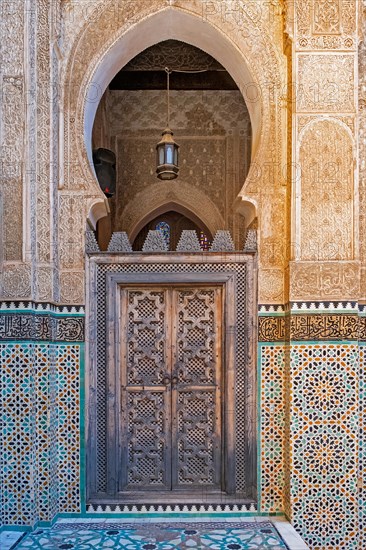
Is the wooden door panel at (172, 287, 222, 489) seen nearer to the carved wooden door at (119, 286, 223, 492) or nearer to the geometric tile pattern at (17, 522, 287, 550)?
the carved wooden door at (119, 286, 223, 492)

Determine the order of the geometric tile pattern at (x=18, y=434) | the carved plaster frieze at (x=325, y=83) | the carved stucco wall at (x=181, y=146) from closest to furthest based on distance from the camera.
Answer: the geometric tile pattern at (x=18, y=434) < the carved plaster frieze at (x=325, y=83) < the carved stucco wall at (x=181, y=146)

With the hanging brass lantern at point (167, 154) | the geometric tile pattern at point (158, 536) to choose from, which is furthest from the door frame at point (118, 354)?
the hanging brass lantern at point (167, 154)

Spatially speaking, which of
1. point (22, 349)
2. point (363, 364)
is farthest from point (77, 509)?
point (363, 364)

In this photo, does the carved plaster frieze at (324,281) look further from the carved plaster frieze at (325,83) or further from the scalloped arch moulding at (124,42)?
the carved plaster frieze at (325,83)

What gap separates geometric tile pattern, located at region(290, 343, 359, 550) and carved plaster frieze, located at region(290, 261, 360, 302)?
33 centimetres

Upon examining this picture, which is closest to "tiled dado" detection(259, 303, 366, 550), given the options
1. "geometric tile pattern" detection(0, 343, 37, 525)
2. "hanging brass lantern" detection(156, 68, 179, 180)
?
"geometric tile pattern" detection(0, 343, 37, 525)

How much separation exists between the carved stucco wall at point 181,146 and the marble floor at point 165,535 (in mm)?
4014

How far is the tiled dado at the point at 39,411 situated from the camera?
13.9 feet

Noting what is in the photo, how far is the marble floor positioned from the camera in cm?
393

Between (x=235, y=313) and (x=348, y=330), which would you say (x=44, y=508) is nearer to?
(x=235, y=313)

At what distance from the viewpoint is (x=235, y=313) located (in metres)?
4.57

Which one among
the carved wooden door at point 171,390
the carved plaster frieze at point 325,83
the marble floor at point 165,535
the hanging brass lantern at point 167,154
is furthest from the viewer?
the hanging brass lantern at point 167,154

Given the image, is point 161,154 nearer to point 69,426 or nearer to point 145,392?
point 145,392

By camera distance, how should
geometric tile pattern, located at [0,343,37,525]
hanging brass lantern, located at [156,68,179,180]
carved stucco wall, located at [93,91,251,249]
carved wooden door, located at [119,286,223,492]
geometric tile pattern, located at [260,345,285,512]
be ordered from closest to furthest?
geometric tile pattern, located at [0,343,37,525]
geometric tile pattern, located at [260,345,285,512]
carved wooden door, located at [119,286,223,492]
hanging brass lantern, located at [156,68,179,180]
carved stucco wall, located at [93,91,251,249]
